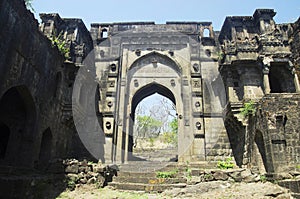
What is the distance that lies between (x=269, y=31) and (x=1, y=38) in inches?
564

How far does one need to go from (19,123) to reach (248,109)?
11975 millimetres

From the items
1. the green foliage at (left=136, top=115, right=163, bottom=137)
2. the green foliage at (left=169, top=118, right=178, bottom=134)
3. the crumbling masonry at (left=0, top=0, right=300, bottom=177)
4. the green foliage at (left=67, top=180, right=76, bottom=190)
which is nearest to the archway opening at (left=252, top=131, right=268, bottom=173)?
the crumbling masonry at (left=0, top=0, right=300, bottom=177)

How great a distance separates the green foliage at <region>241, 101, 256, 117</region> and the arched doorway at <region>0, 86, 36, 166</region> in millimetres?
10890

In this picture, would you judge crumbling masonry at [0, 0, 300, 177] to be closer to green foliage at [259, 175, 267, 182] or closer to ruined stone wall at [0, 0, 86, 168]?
ruined stone wall at [0, 0, 86, 168]

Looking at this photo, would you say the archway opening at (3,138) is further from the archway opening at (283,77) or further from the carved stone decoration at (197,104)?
the archway opening at (283,77)

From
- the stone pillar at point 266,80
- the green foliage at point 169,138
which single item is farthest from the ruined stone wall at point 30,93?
the green foliage at point 169,138

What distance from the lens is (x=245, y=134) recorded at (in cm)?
1305

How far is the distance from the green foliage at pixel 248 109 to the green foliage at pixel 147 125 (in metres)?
28.5

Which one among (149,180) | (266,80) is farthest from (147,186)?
(266,80)

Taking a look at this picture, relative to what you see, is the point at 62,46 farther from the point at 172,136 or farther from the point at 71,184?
the point at 172,136

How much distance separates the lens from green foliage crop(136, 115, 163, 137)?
40.8 metres

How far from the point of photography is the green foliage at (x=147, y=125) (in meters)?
40.8

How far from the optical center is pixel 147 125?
1639 inches

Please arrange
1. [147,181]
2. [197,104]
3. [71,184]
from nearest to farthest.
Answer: [71,184], [147,181], [197,104]
